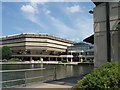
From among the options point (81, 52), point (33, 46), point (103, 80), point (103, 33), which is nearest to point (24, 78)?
point (103, 33)

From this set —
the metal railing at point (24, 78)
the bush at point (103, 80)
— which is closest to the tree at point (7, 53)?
the metal railing at point (24, 78)

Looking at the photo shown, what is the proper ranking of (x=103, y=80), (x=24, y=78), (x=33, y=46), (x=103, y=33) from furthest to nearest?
(x=33, y=46)
(x=103, y=33)
(x=24, y=78)
(x=103, y=80)

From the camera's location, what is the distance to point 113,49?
1138cm

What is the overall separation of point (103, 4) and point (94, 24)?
1.09 meters

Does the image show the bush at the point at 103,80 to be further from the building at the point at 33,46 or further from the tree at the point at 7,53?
the building at the point at 33,46

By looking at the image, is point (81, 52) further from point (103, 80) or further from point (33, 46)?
point (103, 80)

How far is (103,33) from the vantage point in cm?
1191

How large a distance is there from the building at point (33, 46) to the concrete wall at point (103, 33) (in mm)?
122258

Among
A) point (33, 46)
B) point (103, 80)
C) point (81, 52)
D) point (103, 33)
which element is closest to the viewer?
point (103, 80)

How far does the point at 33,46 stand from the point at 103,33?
126212mm

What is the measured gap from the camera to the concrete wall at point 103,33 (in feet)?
37.0

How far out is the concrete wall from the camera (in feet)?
37.0

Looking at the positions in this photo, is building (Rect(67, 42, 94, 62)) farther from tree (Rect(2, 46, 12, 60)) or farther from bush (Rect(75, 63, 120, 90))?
bush (Rect(75, 63, 120, 90))

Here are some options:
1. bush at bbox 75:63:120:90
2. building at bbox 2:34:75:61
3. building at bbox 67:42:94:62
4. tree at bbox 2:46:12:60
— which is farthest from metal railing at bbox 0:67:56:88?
building at bbox 2:34:75:61
